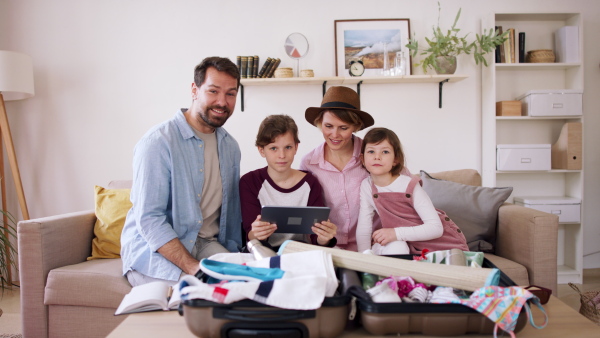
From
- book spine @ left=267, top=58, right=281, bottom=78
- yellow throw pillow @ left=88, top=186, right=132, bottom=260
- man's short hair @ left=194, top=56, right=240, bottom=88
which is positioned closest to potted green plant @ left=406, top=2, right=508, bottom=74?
book spine @ left=267, top=58, right=281, bottom=78

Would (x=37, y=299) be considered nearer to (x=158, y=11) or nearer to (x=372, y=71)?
(x=158, y=11)

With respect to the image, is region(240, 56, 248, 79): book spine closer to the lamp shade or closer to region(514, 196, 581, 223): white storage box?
the lamp shade

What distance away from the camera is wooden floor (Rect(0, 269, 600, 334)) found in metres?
2.59

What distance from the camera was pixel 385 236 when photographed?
6.01 ft

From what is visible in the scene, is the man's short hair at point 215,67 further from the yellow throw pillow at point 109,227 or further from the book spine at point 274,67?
the book spine at point 274,67

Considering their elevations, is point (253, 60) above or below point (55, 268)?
above

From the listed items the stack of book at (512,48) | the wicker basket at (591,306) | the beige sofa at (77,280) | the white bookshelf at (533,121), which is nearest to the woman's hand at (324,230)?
the beige sofa at (77,280)

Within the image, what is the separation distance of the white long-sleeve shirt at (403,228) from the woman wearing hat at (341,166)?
69mm

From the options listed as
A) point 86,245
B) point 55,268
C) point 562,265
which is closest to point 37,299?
point 55,268

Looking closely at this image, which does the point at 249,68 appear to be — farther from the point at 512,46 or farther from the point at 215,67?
the point at 512,46

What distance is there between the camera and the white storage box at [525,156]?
10.9 ft

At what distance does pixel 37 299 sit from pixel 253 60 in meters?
2.05

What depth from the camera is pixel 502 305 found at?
3.12 feet

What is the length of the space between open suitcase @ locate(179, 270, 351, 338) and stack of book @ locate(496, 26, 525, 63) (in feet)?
9.87
